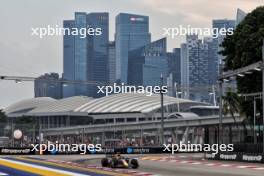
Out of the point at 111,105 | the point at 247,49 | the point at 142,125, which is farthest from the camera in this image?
the point at 111,105

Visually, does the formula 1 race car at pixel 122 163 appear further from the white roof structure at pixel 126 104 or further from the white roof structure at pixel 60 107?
the white roof structure at pixel 60 107

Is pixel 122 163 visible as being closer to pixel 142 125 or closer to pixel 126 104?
pixel 142 125

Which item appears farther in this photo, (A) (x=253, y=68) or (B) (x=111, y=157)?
(A) (x=253, y=68)

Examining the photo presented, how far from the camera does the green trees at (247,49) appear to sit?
162ft

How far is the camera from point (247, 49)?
50.1 m

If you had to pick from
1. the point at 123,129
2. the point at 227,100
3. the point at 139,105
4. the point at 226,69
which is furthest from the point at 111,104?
the point at 226,69

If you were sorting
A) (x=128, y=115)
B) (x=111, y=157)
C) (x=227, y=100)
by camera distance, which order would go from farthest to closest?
1. (x=128, y=115)
2. (x=227, y=100)
3. (x=111, y=157)

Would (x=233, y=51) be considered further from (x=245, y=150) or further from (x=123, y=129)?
(x=123, y=129)

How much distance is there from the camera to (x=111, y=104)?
166750mm

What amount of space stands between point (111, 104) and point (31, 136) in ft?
338

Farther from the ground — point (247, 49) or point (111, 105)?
point (247, 49)

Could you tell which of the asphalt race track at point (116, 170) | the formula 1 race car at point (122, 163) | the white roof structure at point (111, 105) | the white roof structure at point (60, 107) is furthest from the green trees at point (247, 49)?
the white roof structure at point (60, 107)

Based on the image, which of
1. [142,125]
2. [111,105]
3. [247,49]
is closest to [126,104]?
[111,105]

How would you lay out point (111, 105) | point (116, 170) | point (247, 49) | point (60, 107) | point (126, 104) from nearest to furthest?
point (116, 170), point (247, 49), point (126, 104), point (111, 105), point (60, 107)
